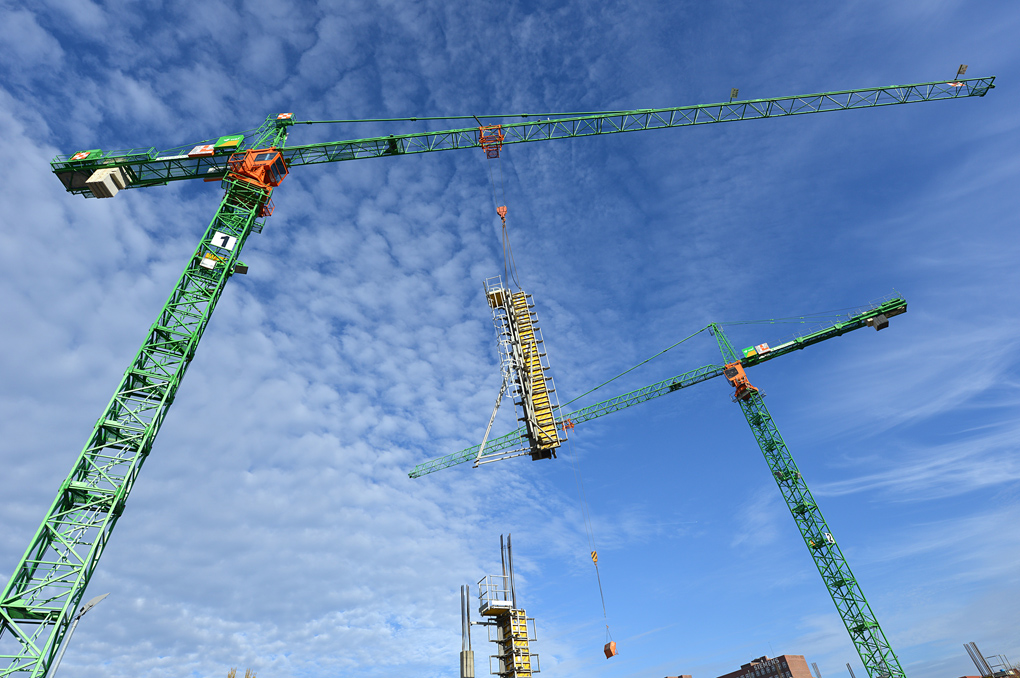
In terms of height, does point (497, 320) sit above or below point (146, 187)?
below

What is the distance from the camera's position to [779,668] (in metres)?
121

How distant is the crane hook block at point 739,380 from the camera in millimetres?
67812

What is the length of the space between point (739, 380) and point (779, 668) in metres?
89.4

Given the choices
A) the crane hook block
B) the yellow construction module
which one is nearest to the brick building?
the crane hook block

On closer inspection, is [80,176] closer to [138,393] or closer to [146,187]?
[146,187]

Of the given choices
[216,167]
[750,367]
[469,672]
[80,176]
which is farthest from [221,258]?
[750,367]

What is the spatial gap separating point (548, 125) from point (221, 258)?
97.4ft

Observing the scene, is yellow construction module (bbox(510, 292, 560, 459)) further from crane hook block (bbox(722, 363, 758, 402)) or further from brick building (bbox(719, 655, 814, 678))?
brick building (bbox(719, 655, 814, 678))

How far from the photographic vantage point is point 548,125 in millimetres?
49969

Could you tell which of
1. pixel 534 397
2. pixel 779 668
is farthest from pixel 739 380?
pixel 779 668

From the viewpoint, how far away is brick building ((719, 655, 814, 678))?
120 meters

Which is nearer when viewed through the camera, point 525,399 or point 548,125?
point 525,399

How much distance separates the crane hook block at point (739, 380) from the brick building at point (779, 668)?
3417 inches

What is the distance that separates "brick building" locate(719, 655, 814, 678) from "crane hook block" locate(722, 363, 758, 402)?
285 ft
